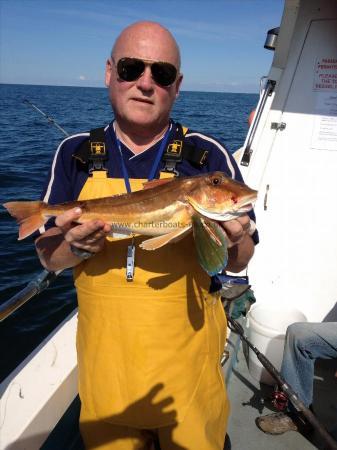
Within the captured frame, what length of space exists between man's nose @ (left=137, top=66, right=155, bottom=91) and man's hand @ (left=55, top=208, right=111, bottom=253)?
95cm

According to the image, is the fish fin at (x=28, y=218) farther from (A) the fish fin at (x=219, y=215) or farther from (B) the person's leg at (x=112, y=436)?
(B) the person's leg at (x=112, y=436)

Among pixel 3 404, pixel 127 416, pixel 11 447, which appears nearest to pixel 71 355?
pixel 3 404

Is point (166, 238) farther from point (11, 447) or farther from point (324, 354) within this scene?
point (324, 354)

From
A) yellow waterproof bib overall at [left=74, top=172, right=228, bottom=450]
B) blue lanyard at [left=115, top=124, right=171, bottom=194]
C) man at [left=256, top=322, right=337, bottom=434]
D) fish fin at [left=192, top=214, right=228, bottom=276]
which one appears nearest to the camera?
fish fin at [left=192, top=214, right=228, bottom=276]

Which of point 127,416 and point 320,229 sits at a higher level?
point 320,229

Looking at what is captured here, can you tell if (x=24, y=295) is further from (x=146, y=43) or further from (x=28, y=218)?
(x=146, y=43)

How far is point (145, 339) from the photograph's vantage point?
257 centimetres

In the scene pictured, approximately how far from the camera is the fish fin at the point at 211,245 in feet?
7.63

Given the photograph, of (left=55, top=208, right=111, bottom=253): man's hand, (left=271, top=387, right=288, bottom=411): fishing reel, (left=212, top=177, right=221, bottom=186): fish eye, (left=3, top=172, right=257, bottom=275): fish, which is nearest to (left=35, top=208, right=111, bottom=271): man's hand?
(left=55, top=208, right=111, bottom=253): man's hand

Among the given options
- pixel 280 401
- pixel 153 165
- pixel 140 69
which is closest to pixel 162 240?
pixel 153 165

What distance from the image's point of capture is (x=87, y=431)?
2.71 metres

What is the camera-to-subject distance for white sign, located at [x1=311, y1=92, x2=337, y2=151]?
561 centimetres

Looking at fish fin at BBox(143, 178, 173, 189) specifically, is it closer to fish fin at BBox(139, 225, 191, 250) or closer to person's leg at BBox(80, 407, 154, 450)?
fish fin at BBox(139, 225, 191, 250)

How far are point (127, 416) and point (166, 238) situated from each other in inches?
49.4
